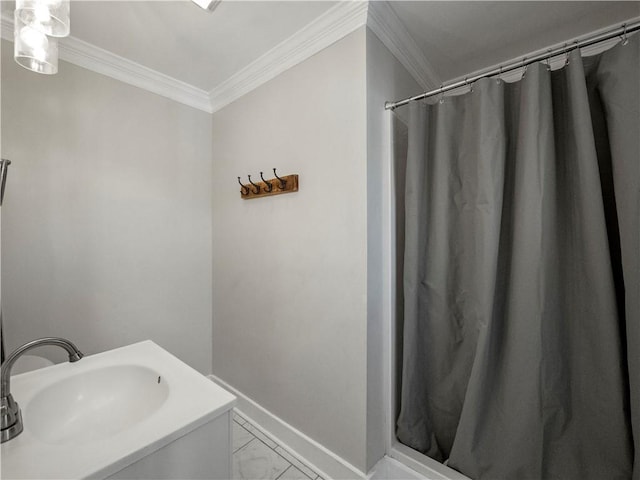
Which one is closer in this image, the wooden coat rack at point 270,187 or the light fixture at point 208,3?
the light fixture at point 208,3

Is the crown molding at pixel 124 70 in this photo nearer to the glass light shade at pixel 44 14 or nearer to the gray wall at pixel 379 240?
the glass light shade at pixel 44 14

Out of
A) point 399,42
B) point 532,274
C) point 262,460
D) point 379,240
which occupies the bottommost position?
point 262,460

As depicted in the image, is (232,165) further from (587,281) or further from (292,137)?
(587,281)

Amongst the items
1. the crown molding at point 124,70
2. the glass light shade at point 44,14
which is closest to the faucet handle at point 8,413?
the glass light shade at point 44,14

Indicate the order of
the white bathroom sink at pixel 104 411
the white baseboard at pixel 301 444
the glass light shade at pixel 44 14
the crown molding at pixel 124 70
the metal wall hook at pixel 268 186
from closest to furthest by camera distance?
the white bathroom sink at pixel 104 411, the glass light shade at pixel 44 14, the white baseboard at pixel 301 444, the crown molding at pixel 124 70, the metal wall hook at pixel 268 186

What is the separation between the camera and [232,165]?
2.00m

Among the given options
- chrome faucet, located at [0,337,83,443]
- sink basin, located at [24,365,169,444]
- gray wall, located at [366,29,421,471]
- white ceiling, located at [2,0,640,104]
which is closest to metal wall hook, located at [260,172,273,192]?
gray wall, located at [366,29,421,471]

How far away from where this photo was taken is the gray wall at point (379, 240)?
1.30 metres

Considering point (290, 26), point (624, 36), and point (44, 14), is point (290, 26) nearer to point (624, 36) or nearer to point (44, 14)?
point (44, 14)

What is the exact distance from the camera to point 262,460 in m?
1.48

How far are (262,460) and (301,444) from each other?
0.22 m

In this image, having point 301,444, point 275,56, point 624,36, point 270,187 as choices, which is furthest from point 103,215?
point 624,36

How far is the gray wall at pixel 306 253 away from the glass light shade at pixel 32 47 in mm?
1009

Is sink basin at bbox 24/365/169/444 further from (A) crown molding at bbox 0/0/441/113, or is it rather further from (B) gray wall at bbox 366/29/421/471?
(A) crown molding at bbox 0/0/441/113
